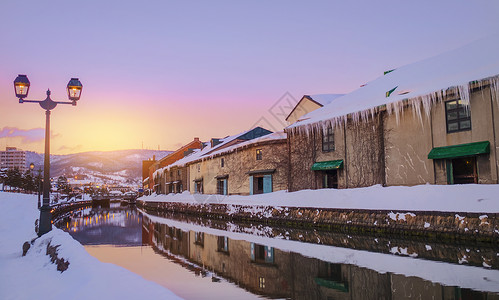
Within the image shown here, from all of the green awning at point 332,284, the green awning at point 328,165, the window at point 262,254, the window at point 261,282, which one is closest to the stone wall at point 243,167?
the green awning at point 328,165

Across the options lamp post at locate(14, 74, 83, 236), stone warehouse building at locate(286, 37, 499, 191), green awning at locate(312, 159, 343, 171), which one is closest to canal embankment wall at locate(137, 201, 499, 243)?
green awning at locate(312, 159, 343, 171)

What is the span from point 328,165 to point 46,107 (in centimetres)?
1877

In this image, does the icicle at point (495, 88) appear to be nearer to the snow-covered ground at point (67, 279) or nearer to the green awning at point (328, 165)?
the green awning at point (328, 165)

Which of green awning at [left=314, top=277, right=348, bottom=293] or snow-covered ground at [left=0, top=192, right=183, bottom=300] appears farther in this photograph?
green awning at [left=314, top=277, right=348, bottom=293]

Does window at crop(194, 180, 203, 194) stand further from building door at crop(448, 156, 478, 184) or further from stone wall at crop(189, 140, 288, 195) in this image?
building door at crop(448, 156, 478, 184)

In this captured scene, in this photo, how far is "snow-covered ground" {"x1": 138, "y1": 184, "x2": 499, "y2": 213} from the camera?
48.1ft

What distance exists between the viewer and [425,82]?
76.1 feet

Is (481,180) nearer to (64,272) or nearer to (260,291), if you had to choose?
(260,291)

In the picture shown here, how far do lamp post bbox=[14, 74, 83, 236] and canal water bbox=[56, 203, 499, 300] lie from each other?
6.63ft

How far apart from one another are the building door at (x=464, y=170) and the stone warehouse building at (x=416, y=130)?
47 mm

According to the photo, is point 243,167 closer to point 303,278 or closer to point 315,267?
point 315,267

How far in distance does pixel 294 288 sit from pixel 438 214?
9199mm

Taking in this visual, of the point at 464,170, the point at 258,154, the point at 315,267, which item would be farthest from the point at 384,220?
the point at 258,154

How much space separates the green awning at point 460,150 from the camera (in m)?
18.9
